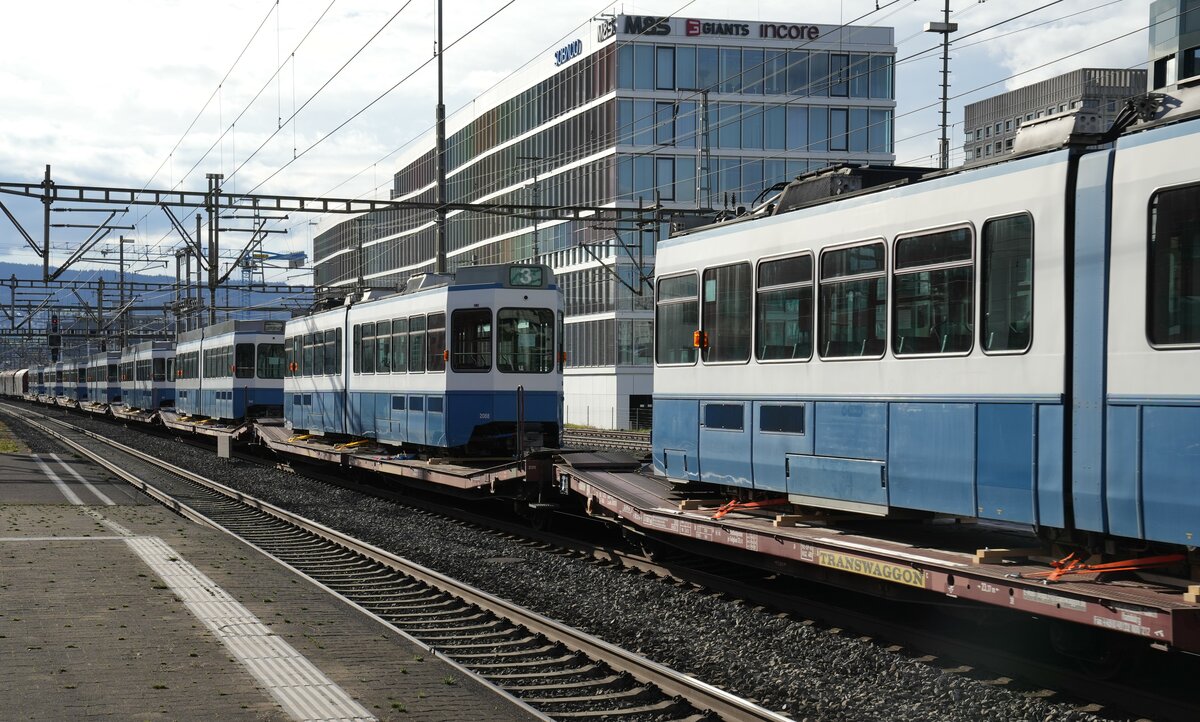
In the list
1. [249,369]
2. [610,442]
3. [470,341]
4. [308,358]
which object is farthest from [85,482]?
[610,442]

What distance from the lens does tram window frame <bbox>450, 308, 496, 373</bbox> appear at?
20719 millimetres

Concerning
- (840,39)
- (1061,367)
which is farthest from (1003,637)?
(840,39)

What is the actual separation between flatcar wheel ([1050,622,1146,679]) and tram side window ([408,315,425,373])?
14331 millimetres

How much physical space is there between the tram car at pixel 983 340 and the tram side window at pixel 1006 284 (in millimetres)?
15

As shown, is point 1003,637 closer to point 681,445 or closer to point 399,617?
point 681,445

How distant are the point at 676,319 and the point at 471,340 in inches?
297

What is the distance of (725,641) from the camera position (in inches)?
417

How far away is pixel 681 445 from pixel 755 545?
2.54 meters

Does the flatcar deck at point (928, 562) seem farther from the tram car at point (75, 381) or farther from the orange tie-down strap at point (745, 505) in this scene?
the tram car at point (75, 381)

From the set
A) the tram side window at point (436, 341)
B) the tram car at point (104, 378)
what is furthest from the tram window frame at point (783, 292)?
the tram car at point (104, 378)

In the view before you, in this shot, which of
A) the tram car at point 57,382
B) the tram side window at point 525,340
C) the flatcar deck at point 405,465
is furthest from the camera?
the tram car at point 57,382

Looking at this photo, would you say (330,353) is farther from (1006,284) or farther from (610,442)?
(1006,284)

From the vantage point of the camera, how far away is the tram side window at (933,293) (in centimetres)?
931

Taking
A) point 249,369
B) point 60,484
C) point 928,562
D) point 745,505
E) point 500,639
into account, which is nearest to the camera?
point 928,562
